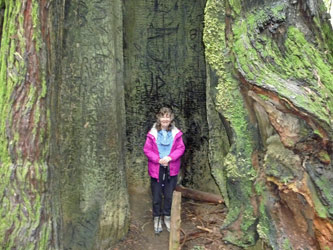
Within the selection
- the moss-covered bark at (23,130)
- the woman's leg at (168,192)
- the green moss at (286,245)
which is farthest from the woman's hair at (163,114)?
the green moss at (286,245)

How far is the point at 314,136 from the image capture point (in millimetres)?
2826

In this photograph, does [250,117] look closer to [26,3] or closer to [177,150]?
[177,150]

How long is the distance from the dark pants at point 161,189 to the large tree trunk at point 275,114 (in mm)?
1352

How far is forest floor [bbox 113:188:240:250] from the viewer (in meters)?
4.38

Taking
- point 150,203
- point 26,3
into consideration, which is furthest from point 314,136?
point 150,203

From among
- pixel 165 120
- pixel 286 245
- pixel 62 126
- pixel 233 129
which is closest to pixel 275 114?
pixel 233 129

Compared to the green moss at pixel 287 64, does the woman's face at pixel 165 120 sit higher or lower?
lower

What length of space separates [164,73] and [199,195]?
145cm

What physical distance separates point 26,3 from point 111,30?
109cm

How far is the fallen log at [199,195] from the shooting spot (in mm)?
5023

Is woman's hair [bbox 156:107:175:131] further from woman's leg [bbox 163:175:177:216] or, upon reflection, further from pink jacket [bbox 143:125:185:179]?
woman's leg [bbox 163:175:177:216]

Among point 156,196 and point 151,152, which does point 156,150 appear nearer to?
point 151,152

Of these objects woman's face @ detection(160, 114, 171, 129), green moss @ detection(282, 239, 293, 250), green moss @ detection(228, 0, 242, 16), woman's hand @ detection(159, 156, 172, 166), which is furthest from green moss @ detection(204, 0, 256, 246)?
woman's hand @ detection(159, 156, 172, 166)

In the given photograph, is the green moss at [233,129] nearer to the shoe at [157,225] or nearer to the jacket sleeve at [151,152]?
the jacket sleeve at [151,152]
